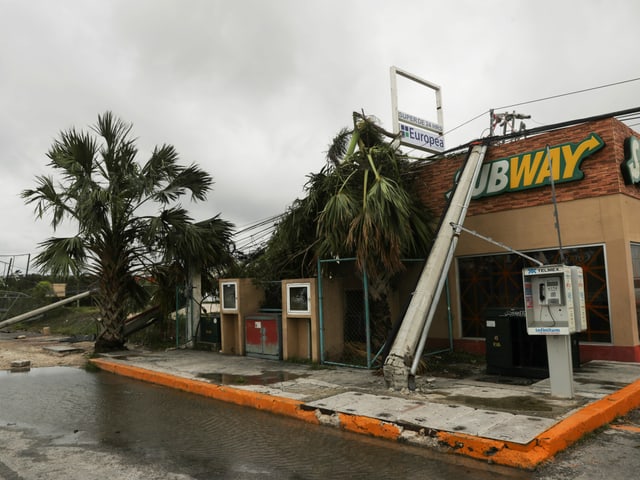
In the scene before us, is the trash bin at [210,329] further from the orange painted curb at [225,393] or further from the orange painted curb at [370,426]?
the orange painted curb at [370,426]

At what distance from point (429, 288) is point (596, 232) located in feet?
13.1

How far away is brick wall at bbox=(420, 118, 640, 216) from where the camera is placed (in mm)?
9883

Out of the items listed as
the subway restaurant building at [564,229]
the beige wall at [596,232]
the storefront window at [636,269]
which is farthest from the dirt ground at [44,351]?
the storefront window at [636,269]

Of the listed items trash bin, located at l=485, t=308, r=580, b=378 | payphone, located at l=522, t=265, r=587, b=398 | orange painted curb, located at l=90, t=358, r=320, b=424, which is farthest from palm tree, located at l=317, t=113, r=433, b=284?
orange painted curb, located at l=90, t=358, r=320, b=424

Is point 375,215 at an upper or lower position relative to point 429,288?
upper

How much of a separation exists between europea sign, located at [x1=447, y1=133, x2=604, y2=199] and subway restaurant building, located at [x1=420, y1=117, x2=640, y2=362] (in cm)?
2

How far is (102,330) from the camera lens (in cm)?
1448

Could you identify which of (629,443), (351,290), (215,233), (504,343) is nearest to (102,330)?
(215,233)

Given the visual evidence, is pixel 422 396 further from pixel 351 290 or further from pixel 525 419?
pixel 351 290

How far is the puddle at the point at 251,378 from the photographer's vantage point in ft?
29.9

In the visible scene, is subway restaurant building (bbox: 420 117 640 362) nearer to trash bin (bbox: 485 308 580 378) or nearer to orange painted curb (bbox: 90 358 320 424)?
trash bin (bbox: 485 308 580 378)

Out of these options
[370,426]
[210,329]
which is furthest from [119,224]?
[370,426]

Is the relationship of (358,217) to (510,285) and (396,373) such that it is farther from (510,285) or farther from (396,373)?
(510,285)

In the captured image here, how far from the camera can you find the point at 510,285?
1116 cm
